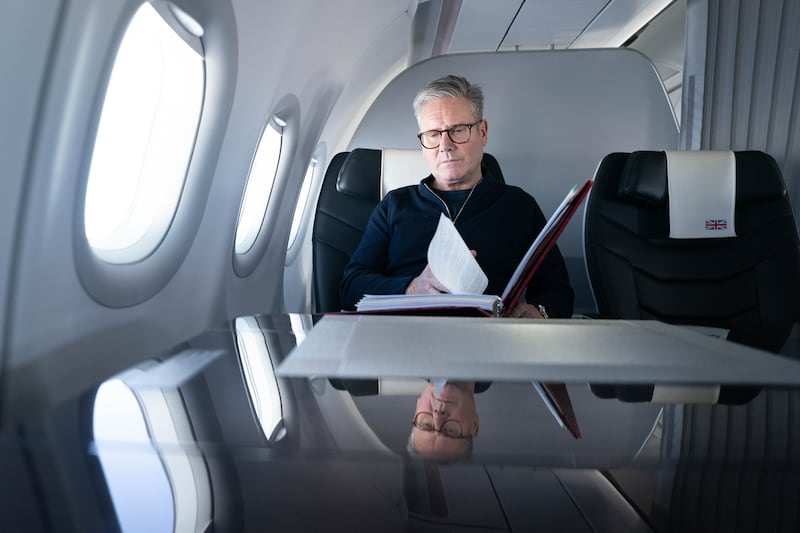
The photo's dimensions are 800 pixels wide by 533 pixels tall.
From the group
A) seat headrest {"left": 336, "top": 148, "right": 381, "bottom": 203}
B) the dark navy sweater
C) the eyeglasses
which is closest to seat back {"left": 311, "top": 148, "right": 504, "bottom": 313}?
seat headrest {"left": 336, "top": 148, "right": 381, "bottom": 203}

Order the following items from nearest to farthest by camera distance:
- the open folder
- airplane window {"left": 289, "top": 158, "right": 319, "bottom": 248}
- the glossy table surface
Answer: the glossy table surface
the open folder
airplane window {"left": 289, "top": 158, "right": 319, "bottom": 248}

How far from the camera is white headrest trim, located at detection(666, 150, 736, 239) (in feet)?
7.09

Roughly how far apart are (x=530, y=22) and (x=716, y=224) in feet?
11.8

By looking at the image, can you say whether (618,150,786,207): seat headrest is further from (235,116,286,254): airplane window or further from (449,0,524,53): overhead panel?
(449,0,524,53): overhead panel

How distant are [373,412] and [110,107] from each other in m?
A: 1.62

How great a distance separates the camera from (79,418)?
1.74 feet

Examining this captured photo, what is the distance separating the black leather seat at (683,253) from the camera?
2074 millimetres

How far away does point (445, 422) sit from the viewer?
0.53 metres

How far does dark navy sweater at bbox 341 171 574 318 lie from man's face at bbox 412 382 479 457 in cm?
128

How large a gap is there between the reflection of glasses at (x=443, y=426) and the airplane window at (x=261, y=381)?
12 cm

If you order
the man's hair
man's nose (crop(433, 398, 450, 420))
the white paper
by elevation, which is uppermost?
the man's hair

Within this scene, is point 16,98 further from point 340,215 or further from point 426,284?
point 340,215

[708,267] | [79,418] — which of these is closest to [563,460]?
[79,418]

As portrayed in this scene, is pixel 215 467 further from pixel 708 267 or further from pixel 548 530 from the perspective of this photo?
pixel 708 267
